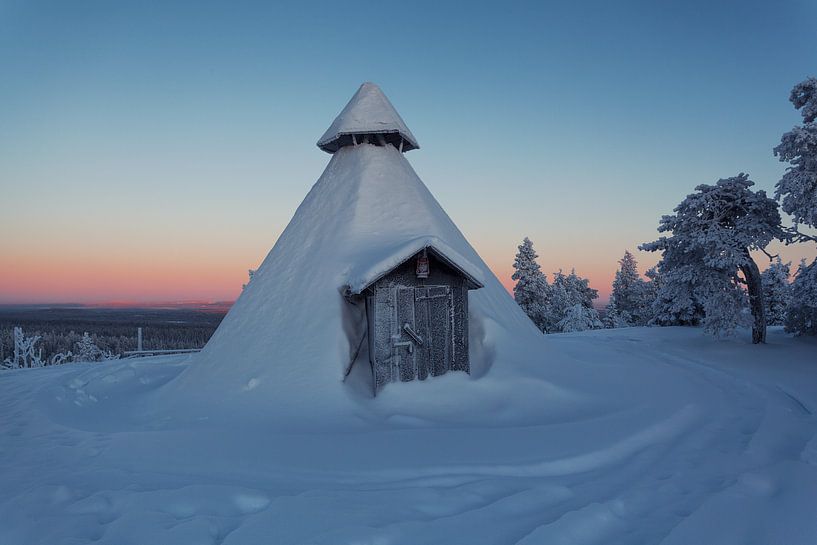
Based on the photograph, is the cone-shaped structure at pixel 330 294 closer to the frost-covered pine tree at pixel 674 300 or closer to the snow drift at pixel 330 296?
the snow drift at pixel 330 296

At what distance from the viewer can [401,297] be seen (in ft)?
26.5

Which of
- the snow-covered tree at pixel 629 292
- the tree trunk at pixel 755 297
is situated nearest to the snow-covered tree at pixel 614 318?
the snow-covered tree at pixel 629 292

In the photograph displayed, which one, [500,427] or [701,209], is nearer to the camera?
[500,427]

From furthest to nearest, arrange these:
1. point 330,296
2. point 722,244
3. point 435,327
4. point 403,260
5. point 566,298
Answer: point 566,298, point 722,244, point 330,296, point 435,327, point 403,260

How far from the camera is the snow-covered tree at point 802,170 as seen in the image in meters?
12.2

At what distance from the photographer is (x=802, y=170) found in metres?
12.5

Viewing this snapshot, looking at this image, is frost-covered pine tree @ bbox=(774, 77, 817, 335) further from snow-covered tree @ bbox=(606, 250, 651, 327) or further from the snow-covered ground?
snow-covered tree @ bbox=(606, 250, 651, 327)

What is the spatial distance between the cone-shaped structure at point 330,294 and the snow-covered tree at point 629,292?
103ft

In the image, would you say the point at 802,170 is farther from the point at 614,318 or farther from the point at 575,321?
the point at 614,318

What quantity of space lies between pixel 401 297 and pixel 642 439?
14.8ft

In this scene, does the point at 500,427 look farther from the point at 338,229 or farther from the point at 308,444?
the point at 338,229

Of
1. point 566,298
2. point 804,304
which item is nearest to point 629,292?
point 566,298

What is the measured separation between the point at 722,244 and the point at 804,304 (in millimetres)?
4133

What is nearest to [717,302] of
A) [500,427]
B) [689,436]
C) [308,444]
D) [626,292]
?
[689,436]
